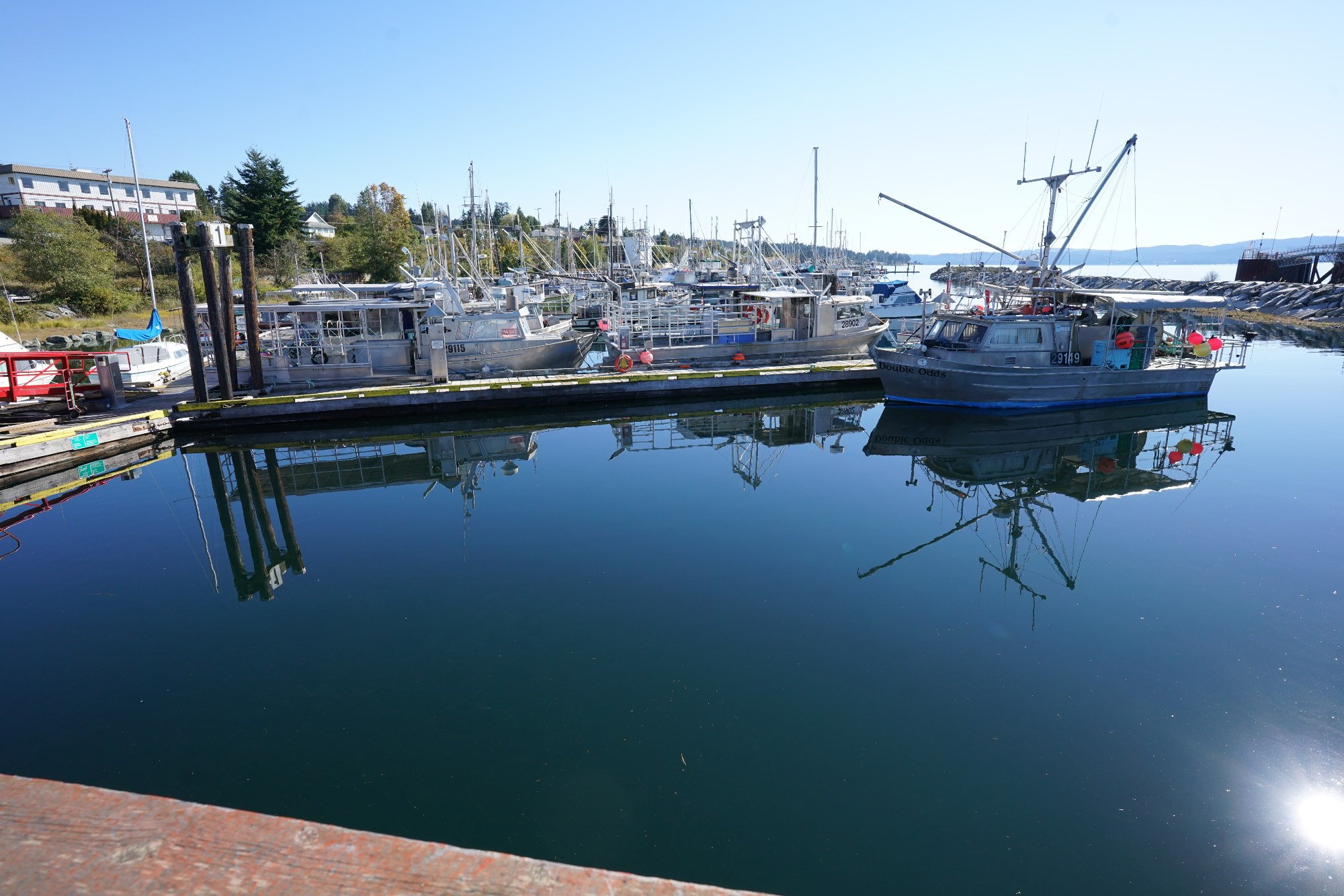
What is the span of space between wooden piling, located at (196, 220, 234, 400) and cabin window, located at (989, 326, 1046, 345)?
22.5 metres

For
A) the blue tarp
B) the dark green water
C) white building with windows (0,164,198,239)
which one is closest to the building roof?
white building with windows (0,164,198,239)

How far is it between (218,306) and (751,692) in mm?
18171

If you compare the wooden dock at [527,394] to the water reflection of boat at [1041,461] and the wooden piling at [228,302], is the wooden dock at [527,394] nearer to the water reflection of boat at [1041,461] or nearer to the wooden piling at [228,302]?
the wooden piling at [228,302]

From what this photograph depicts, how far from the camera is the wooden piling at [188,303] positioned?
671 inches

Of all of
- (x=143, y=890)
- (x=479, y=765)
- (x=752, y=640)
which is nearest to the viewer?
(x=143, y=890)

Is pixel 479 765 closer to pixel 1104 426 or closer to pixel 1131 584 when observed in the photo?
pixel 1131 584

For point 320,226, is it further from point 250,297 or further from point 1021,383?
point 1021,383

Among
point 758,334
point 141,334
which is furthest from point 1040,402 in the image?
point 141,334

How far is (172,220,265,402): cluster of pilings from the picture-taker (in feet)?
56.7

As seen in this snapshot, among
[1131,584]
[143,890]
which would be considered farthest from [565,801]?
[1131,584]

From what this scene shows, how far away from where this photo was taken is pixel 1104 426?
20.5 m

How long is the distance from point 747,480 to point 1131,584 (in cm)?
738

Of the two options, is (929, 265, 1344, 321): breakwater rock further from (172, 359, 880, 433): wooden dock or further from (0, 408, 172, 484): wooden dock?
(0, 408, 172, 484): wooden dock

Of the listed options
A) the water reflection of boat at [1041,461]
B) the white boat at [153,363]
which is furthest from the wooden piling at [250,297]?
the water reflection of boat at [1041,461]
